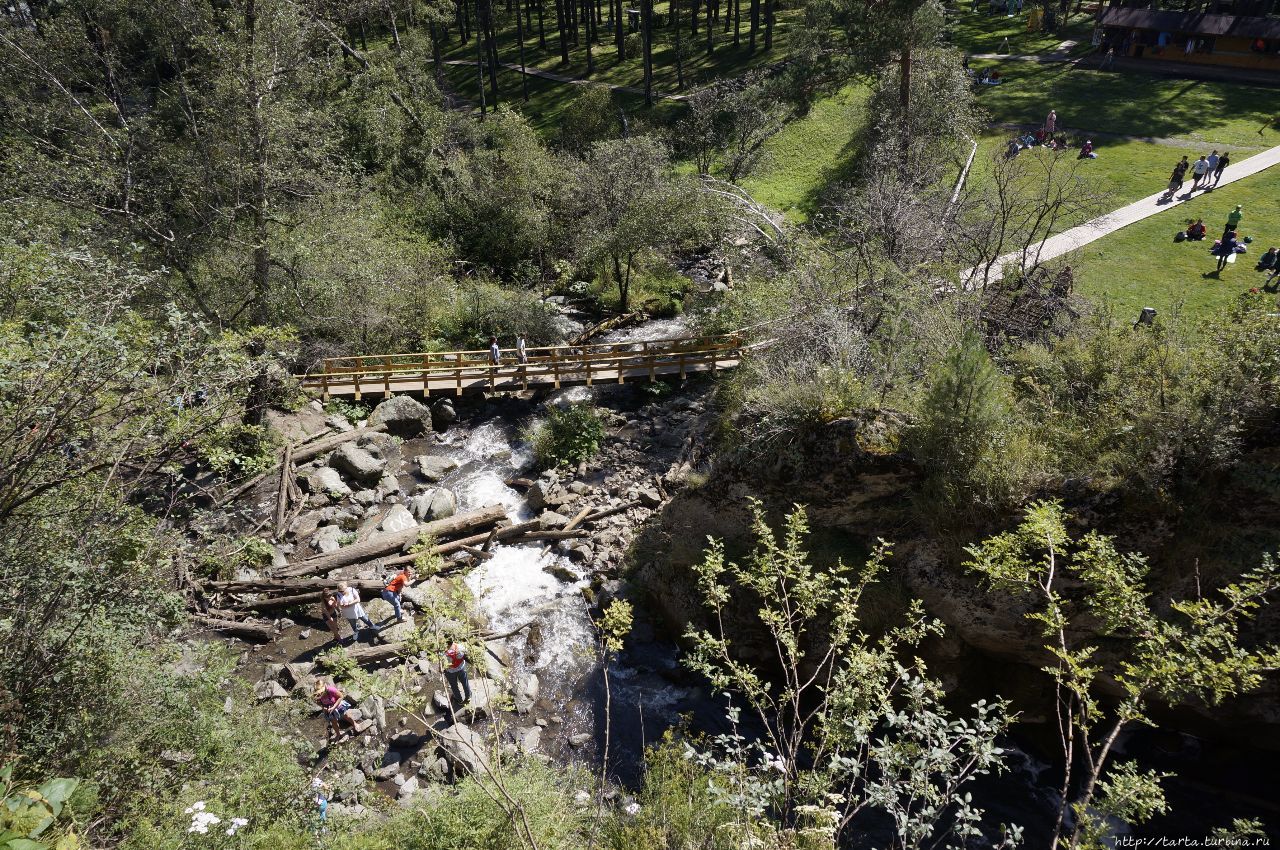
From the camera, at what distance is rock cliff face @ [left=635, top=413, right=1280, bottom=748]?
11.7 meters

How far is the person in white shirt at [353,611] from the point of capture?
48.6 feet

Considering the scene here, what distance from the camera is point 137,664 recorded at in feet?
30.7

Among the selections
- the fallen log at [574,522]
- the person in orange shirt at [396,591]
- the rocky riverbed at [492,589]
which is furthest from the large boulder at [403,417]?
the person in orange shirt at [396,591]

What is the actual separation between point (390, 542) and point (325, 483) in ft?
12.1

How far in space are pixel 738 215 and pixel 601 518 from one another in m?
16.0

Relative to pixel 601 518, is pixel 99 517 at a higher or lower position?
higher

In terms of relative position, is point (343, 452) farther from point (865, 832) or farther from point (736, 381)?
point (865, 832)

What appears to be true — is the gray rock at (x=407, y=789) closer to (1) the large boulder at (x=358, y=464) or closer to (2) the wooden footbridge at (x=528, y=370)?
(1) the large boulder at (x=358, y=464)

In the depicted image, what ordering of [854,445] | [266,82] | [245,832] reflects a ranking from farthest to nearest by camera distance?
[266,82], [854,445], [245,832]

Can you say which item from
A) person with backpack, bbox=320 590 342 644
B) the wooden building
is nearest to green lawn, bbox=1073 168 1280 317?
the wooden building

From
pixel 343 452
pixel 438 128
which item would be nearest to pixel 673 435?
pixel 343 452

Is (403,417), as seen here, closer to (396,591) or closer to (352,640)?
(396,591)

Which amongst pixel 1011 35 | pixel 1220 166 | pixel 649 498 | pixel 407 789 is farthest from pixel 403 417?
pixel 1011 35

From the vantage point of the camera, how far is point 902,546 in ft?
45.0
